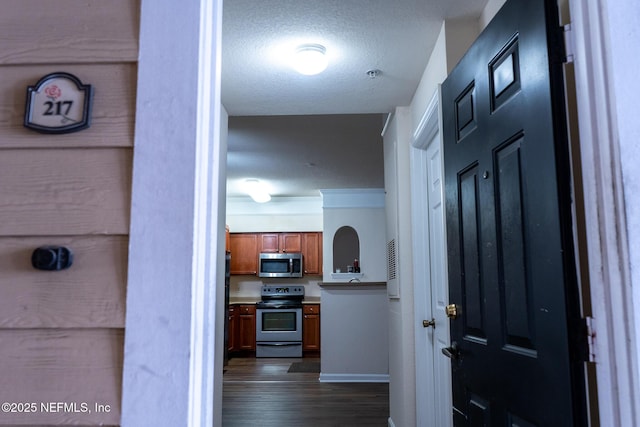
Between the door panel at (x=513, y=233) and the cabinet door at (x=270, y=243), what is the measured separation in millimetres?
6431

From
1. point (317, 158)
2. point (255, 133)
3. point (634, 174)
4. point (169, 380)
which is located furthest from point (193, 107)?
point (317, 158)

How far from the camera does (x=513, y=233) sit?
1.28 m

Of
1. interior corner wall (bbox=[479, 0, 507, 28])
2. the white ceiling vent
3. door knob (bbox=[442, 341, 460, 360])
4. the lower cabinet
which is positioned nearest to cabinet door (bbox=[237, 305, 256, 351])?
the lower cabinet

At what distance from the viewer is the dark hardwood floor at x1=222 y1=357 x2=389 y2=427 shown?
A: 4.00 meters

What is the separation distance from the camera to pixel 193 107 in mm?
877

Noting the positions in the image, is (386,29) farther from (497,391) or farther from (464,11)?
(497,391)

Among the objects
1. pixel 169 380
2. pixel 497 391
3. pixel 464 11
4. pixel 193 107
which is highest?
pixel 464 11

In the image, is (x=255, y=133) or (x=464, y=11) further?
(x=255, y=133)

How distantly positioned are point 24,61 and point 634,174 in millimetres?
1180

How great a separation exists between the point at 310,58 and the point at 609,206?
173 centimetres

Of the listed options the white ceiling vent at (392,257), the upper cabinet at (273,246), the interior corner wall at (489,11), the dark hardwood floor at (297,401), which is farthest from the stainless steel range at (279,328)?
the interior corner wall at (489,11)

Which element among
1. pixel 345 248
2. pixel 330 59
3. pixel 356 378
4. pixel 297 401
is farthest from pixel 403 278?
pixel 345 248

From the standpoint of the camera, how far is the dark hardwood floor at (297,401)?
400 centimetres

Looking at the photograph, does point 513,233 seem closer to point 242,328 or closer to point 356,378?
point 356,378
